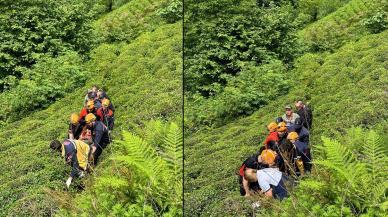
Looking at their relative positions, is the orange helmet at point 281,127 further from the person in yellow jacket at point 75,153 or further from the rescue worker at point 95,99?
the rescue worker at point 95,99

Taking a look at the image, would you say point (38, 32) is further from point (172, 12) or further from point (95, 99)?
point (95, 99)

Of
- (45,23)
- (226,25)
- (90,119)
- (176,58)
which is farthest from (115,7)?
(226,25)

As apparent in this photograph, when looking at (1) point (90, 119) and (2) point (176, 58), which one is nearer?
(1) point (90, 119)

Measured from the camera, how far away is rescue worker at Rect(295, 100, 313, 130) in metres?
3.64

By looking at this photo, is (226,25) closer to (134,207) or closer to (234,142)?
(234,142)

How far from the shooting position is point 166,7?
13.9m

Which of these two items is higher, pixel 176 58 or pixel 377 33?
pixel 377 33

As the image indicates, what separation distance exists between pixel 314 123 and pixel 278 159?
1.34ft

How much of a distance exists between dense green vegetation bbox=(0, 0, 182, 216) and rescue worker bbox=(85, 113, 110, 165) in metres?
0.24

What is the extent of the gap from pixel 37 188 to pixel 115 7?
10516 mm

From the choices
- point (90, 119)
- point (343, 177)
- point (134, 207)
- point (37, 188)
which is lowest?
point (37, 188)

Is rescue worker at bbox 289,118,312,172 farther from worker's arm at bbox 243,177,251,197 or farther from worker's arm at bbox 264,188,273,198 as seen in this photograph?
Result: worker's arm at bbox 243,177,251,197

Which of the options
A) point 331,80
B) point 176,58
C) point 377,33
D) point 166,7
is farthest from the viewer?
point 166,7

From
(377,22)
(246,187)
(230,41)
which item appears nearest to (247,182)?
(246,187)
